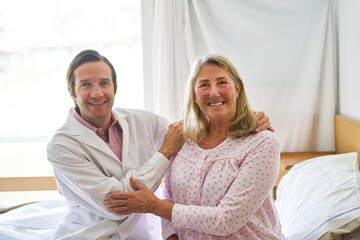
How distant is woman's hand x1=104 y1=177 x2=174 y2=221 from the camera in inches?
52.0

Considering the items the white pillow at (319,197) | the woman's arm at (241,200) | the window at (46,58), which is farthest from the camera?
the window at (46,58)

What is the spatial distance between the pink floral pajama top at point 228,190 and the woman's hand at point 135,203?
75 mm

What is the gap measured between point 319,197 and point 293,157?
991 mm

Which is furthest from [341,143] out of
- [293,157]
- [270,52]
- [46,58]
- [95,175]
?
[46,58]

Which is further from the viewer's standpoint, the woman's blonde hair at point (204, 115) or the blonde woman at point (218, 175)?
the woman's blonde hair at point (204, 115)

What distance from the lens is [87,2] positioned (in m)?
2.81

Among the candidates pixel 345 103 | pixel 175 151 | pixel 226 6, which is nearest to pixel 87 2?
pixel 226 6

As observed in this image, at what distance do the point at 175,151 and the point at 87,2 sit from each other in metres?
1.85

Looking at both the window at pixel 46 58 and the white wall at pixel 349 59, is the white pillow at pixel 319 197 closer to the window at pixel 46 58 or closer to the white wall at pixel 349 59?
the white wall at pixel 349 59

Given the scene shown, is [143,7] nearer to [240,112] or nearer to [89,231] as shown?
[240,112]

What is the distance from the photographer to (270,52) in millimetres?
2508

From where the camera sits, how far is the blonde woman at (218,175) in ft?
3.99

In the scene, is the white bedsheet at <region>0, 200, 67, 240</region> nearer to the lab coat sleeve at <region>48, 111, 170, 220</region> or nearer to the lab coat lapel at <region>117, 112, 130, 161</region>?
the lab coat sleeve at <region>48, 111, 170, 220</region>

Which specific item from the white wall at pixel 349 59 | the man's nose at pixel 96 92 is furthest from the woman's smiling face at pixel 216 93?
the white wall at pixel 349 59
